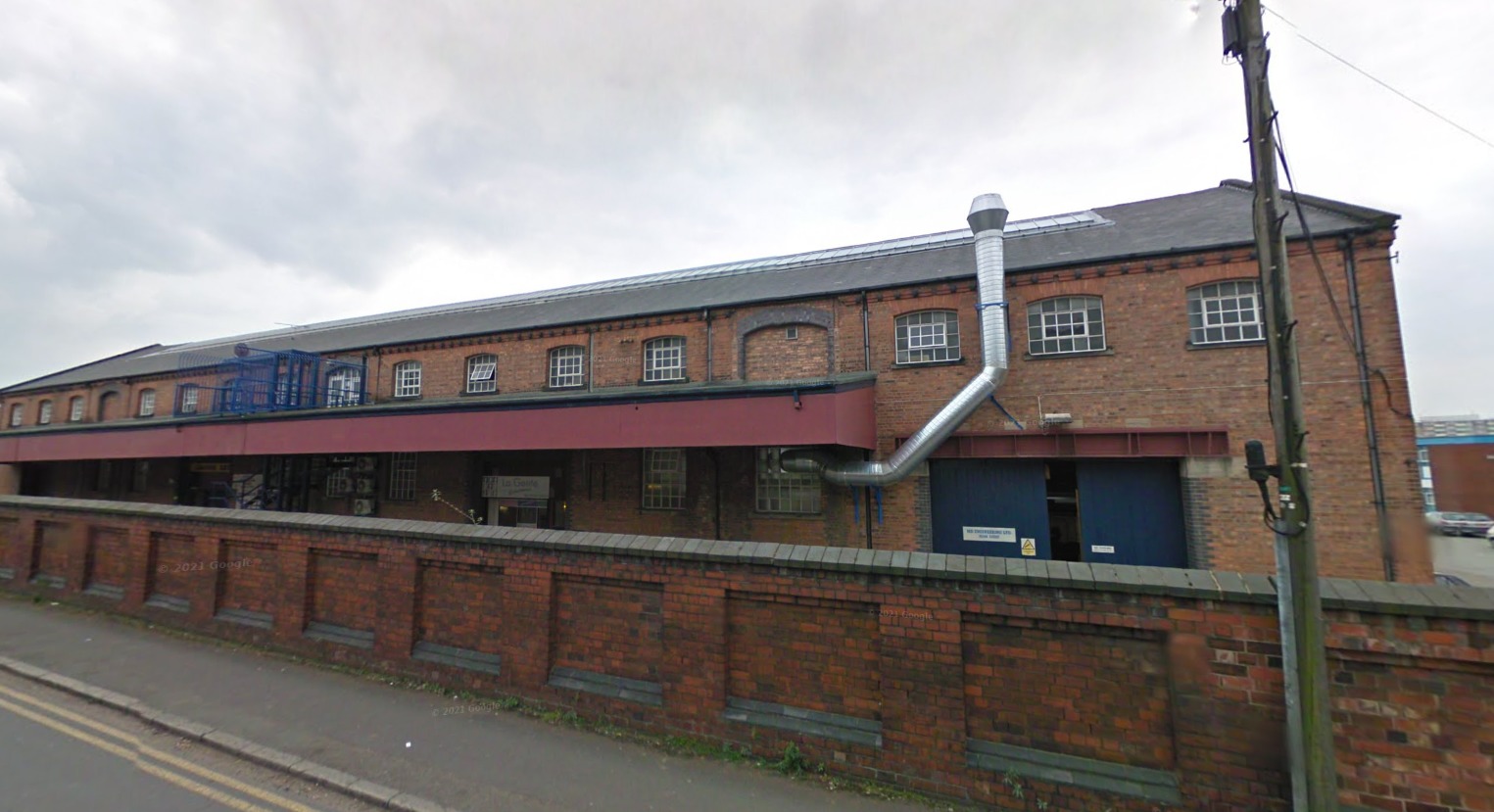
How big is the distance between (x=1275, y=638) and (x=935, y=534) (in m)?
8.84

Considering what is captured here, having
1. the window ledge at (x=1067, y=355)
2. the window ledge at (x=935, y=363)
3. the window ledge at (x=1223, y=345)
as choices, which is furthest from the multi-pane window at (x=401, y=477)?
the window ledge at (x=1223, y=345)

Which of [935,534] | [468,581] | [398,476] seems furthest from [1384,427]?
[398,476]

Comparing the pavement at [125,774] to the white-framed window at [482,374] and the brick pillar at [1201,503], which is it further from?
the brick pillar at [1201,503]

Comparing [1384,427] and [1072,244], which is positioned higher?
[1072,244]

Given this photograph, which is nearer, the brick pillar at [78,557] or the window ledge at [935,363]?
the brick pillar at [78,557]

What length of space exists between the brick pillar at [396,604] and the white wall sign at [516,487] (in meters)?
9.45

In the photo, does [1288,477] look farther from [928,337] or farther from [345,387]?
[345,387]

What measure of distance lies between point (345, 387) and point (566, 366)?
33.2ft

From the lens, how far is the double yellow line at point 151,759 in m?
4.34

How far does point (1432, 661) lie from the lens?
3.15m

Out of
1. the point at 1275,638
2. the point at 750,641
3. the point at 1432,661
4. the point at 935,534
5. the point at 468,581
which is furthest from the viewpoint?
the point at 935,534

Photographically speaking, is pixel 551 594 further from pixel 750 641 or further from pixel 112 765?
pixel 112 765

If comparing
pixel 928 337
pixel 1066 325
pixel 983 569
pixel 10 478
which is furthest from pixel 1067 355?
pixel 10 478

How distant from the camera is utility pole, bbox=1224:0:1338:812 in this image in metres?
3.28
